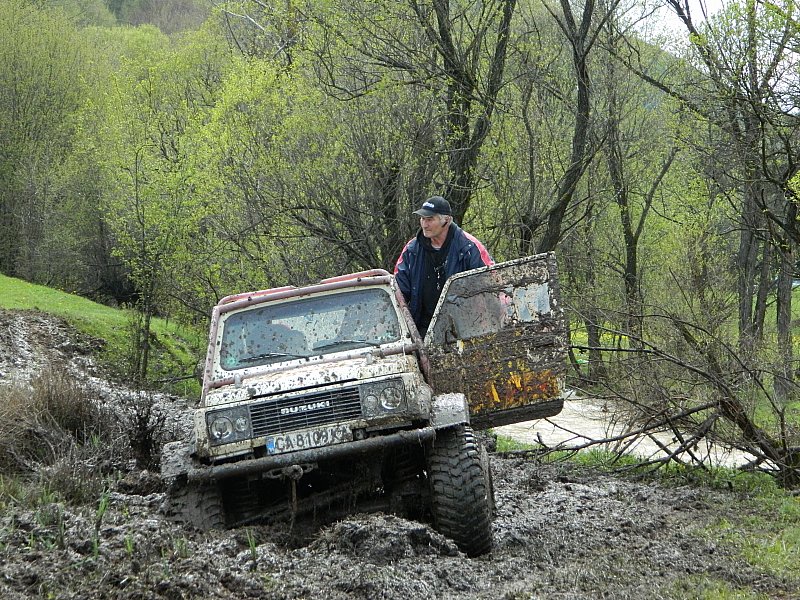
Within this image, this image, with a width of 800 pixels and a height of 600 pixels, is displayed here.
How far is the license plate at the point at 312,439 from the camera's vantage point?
6434 mm

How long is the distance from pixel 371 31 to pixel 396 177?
2316mm

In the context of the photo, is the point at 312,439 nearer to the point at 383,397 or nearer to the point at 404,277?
the point at 383,397

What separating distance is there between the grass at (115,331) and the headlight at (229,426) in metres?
13.3

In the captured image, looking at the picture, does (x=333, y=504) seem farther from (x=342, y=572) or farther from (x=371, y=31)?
(x=371, y=31)

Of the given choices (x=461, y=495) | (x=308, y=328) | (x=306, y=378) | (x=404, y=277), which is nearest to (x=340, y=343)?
(x=308, y=328)

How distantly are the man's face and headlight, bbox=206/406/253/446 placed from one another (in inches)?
100

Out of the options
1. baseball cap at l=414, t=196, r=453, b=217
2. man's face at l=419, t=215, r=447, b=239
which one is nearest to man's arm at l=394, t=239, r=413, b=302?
man's face at l=419, t=215, r=447, b=239

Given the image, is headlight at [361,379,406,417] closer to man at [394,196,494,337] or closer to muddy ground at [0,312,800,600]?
muddy ground at [0,312,800,600]

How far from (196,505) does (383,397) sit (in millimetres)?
1408

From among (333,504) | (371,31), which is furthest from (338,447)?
(371,31)

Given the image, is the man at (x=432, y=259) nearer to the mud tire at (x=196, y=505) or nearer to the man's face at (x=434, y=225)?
the man's face at (x=434, y=225)

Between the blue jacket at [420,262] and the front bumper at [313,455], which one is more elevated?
the blue jacket at [420,262]

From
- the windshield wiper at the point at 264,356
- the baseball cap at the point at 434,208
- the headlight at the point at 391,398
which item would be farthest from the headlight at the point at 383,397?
the baseball cap at the point at 434,208

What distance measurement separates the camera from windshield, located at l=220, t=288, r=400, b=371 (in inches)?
294
